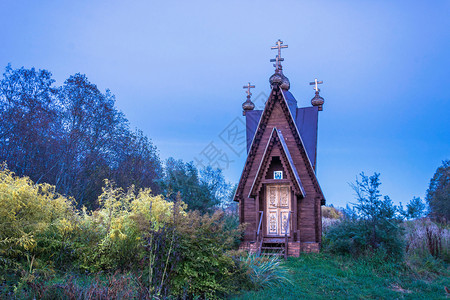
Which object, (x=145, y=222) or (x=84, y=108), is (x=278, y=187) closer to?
(x=145, y=222)

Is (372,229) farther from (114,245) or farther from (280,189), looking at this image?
(114,245)

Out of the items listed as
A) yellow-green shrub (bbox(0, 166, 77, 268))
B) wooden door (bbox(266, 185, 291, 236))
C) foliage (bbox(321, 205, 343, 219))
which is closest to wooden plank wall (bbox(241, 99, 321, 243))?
wooden door (bbox(266, 185, 291, 236))

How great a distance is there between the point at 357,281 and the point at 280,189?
6.35 metres

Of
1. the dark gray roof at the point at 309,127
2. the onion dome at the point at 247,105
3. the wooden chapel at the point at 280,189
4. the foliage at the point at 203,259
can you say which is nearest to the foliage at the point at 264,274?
the foliage at the point at 203,259

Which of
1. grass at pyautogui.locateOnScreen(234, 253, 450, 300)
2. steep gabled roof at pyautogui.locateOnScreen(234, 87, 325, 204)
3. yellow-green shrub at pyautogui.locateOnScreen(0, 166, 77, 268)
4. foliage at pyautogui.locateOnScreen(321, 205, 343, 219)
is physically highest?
steep gabled roof at pyautogui.locateOnScreen(234, 87, 325, 204)

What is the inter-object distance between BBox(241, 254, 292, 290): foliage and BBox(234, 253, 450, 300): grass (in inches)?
8.5

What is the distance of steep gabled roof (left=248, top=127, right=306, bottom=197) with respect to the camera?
15117 mm

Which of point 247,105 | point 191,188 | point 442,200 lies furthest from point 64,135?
point 442,200

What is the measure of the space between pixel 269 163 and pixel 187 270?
9151 mm

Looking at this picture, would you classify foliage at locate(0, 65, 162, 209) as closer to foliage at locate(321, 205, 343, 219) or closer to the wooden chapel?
the wooden chapel

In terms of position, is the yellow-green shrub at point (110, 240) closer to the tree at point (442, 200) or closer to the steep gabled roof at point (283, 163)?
the steep gabled roof at point (283, 163)

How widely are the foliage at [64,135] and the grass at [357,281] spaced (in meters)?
14.1

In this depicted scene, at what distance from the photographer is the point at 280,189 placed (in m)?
16.1

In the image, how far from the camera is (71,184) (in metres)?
21.6
